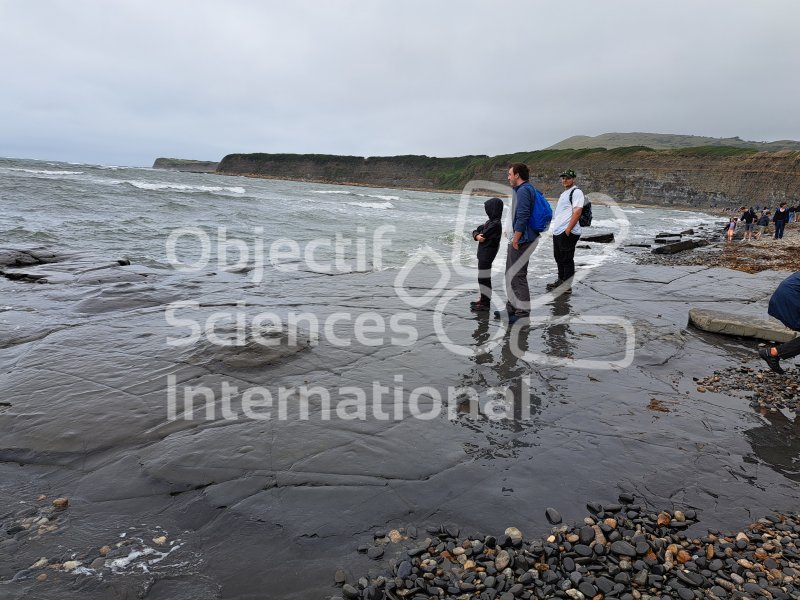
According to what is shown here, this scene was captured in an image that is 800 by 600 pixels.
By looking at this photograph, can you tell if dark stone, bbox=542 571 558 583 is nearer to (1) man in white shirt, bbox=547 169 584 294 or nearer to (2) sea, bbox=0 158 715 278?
(1) man in white shirt, bbox=547 169 584 294

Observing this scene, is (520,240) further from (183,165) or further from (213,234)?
(183,165)

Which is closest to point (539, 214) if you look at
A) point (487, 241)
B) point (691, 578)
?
point (487, 241)

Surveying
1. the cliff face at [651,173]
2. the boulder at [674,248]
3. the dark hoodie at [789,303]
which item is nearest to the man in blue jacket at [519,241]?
the dark hoodie at [789,303]

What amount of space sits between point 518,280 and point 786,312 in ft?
10.2

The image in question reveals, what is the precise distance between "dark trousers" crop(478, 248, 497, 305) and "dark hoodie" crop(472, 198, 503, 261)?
16 mm

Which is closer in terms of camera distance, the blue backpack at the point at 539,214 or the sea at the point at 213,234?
the blue backpack at the point at 539,214

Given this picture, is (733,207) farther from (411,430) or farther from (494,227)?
(411,430)

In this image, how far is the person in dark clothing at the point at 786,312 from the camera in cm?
487

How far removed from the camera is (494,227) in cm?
752

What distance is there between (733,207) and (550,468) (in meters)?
76.6

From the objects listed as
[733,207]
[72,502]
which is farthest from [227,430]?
[733,207]

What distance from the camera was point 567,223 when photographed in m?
8.70

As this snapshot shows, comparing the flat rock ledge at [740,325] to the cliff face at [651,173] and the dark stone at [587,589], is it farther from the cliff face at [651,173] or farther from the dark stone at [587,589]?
the cliff face at [651,173]

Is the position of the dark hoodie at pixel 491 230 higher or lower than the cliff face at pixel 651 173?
lower
